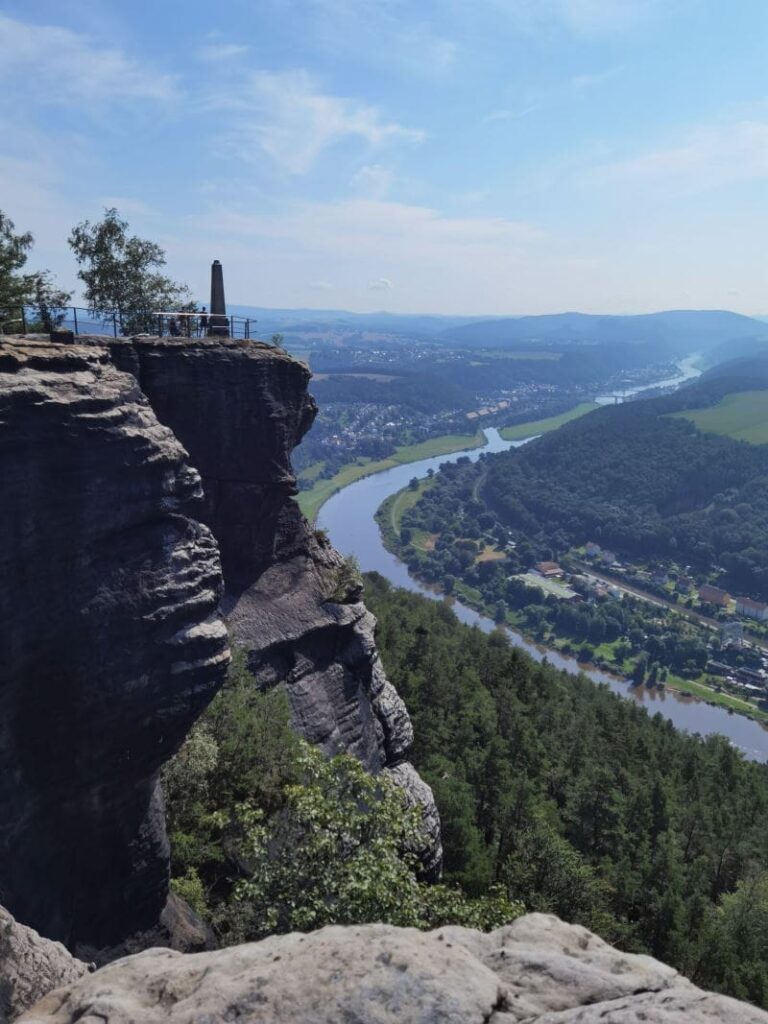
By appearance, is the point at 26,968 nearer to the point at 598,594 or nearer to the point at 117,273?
the point at 117,273

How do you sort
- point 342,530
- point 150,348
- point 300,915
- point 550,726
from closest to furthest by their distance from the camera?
1. point 300,915
2. point 150,348
3. point 550,726
4. point 342,530

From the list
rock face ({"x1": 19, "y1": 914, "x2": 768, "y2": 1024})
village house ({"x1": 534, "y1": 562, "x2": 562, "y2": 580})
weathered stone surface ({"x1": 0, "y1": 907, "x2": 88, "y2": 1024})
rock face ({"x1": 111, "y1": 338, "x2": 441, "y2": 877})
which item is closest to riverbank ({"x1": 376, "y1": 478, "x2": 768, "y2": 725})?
village house ({"x1": 534, "y1": 562, "x2": 562, "y2": 580})

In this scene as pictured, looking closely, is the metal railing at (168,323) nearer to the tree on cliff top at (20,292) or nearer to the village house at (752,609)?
the tree on cliff top at (20,292)

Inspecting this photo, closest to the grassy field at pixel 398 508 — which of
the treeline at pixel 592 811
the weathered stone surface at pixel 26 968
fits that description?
the treeline at pixel 592 811

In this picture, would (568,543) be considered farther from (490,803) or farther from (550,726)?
(490,803)

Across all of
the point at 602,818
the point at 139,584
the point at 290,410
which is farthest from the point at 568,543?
the point at 139,584
